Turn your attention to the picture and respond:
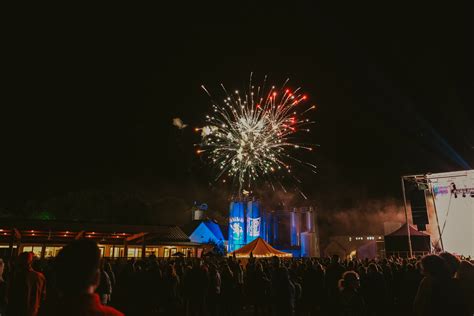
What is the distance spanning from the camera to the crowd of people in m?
2.06

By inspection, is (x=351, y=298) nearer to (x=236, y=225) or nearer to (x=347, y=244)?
(x=236, y=225)

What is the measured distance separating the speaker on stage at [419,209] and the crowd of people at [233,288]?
39.8 feet

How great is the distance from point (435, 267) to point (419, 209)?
2202cm

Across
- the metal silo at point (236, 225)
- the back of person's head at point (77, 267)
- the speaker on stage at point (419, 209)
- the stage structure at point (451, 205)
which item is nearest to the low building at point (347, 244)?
the metal silo at point (236, 225)

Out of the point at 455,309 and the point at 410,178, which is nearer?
the point at 455,309

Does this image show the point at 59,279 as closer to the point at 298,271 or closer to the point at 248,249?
the point at 298,271

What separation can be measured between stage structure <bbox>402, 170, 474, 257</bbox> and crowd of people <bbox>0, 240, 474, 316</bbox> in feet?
42.8

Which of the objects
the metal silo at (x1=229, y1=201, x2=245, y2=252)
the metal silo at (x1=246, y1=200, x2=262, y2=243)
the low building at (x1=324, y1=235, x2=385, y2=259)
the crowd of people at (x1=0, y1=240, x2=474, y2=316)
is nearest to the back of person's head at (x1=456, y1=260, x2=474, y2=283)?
the crowd of people at (x1=0, y1=240, x2=474, y2=316)

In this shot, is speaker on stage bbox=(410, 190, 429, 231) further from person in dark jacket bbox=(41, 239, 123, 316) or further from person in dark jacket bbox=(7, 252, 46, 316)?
person in dark jacket bbox=(41, 239, 123, 316)

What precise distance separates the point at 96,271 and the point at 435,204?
88.0 feet

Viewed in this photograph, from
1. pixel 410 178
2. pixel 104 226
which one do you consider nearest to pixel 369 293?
pixel 410 178

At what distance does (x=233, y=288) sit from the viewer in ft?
33.8

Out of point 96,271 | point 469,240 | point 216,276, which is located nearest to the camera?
point 96,271

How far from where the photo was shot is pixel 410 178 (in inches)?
924
